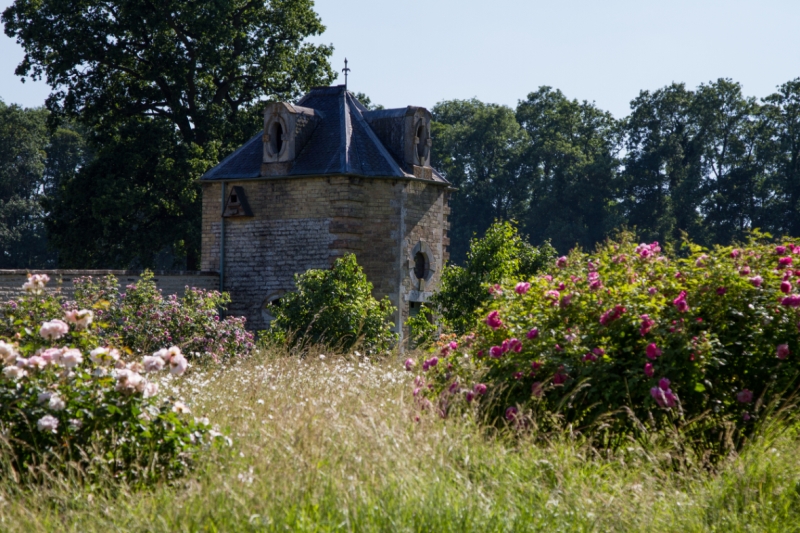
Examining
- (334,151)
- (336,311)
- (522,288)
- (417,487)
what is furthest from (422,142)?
(417,487)

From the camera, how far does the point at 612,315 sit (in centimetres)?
727

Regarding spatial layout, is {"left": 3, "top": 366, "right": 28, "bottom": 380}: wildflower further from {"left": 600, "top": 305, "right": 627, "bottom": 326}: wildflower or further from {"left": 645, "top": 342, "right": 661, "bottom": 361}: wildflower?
{"left": 645, "top": 342, "right": 661, "bottom": 361}: wildflower

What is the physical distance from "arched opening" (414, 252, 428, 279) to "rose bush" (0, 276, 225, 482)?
1600cm

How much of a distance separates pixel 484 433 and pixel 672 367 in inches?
56.9

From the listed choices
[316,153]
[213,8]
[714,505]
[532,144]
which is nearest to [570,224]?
[532,144]

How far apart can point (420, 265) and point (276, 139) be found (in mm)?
4509

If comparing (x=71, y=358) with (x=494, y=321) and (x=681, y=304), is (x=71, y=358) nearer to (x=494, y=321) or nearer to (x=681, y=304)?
(x=494, y=321)

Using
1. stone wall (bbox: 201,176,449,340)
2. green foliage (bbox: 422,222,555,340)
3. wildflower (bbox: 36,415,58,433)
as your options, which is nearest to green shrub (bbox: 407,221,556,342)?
green foliage (bbox: 422,222,555,340)

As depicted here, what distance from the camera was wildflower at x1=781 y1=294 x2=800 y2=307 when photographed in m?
7.07

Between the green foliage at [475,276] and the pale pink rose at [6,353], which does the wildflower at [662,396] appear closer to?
the pale pink rose at [6,353]

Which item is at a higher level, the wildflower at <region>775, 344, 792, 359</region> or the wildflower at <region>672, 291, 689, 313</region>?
the wildflower at <region>672, 291, 689, 313</region>

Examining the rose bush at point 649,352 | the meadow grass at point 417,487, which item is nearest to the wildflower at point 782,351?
the rose bush at point 649,352

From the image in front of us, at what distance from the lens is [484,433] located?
6.82 m

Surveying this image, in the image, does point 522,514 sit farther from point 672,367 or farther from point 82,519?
point 82,519
